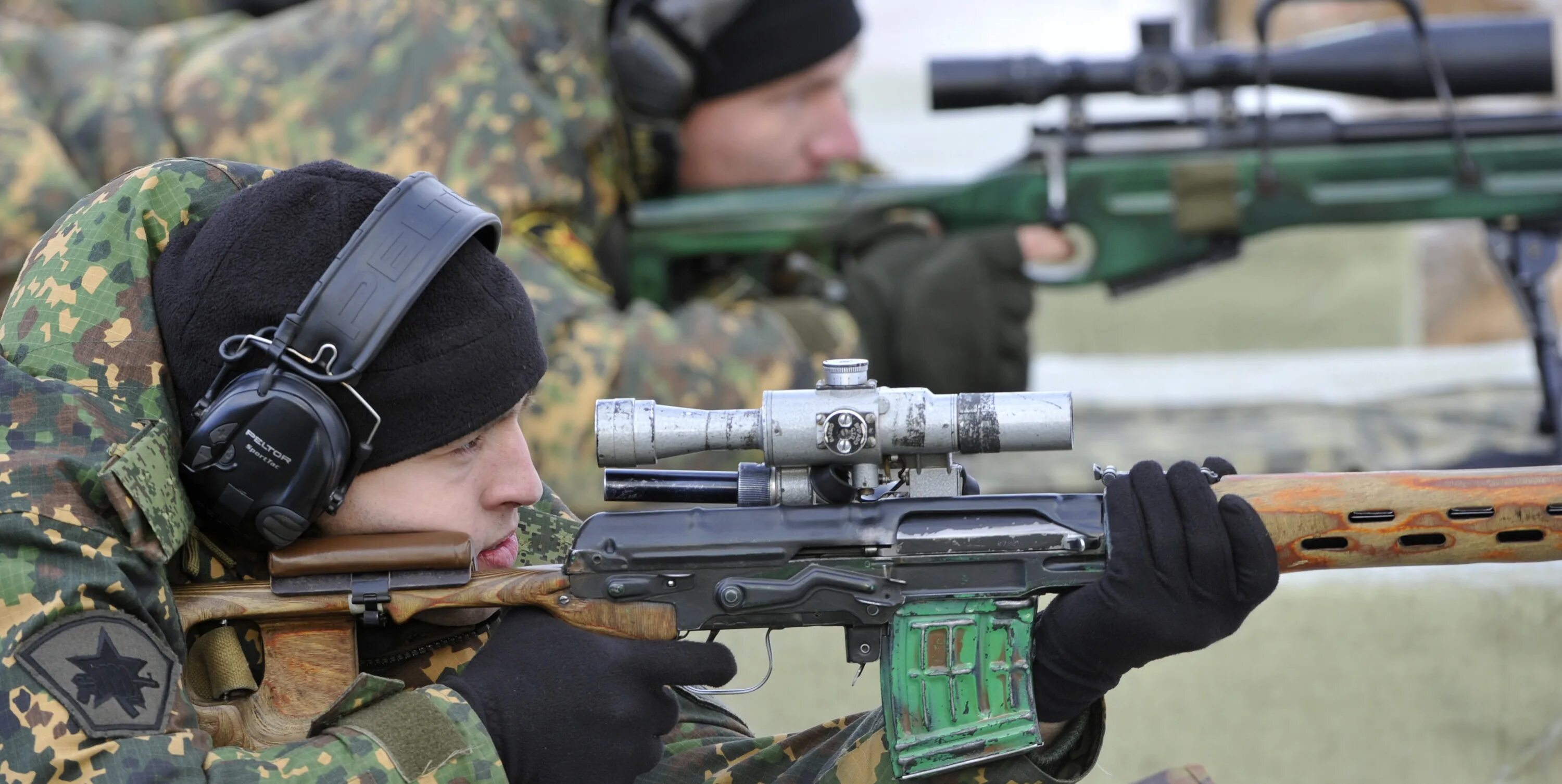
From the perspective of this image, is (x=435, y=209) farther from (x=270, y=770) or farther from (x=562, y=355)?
(x=562, y=355)

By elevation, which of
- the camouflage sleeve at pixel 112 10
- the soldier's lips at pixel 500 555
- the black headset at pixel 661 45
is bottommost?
the soldier's lips at pixel 500 555

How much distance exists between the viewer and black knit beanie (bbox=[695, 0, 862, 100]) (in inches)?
211

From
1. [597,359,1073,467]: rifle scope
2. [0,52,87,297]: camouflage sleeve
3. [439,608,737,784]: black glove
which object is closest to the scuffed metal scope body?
[597,359,1073,467]: rifle scope

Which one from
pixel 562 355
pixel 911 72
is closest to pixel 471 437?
pixel 562 355

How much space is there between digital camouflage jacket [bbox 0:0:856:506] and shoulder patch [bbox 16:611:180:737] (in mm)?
2324

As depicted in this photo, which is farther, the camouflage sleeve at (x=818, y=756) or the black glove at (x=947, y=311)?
the black glove at (x=947, y=311)

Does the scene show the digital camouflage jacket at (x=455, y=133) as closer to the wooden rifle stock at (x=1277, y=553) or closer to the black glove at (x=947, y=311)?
the black glove at (x=947, y=311)

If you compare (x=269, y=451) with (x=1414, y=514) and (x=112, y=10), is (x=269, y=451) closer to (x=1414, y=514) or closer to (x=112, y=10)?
(x=1414, y=514)

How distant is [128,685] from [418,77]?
3.07 m

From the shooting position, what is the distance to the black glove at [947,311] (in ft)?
16.7

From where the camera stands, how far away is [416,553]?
Result: 2.14 m

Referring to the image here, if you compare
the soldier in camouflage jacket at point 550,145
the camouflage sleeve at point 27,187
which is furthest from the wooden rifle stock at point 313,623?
the camouflage sleeve at point 27,187

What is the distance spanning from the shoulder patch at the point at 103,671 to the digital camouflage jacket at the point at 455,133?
2324mm

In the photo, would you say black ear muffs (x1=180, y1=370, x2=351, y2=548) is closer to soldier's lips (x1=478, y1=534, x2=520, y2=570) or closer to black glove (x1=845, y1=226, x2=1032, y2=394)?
soldier's lips (x1=478, y1=534, x2=520, y2=570)
